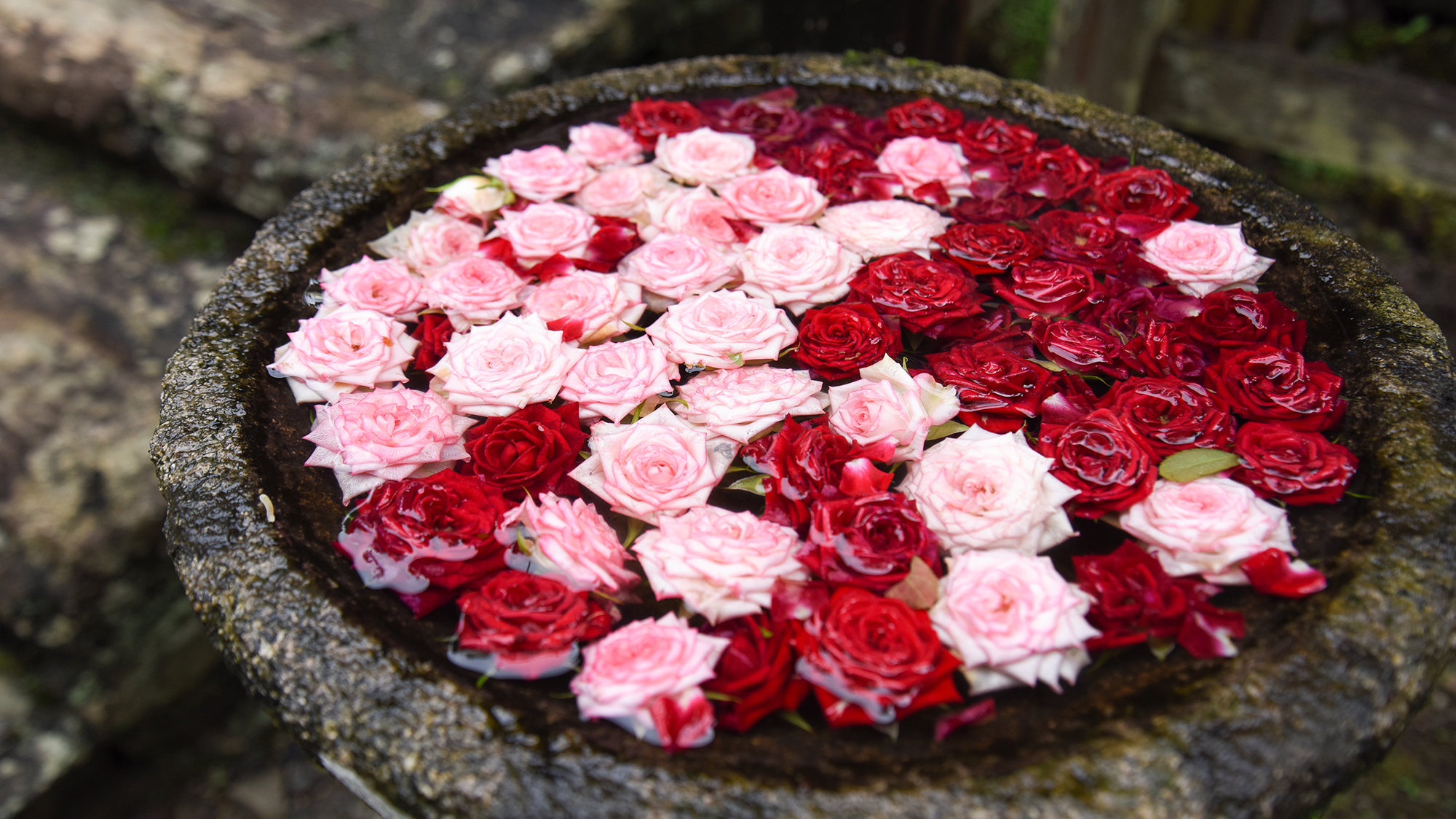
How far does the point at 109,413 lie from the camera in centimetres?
284

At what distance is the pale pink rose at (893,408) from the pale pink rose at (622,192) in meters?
0.76

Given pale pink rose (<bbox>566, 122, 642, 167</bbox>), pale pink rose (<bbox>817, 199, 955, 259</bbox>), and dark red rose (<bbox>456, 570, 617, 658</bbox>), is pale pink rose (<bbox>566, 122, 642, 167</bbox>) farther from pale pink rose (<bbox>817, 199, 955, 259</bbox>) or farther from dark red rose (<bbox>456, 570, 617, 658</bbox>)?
dark red rose (<bbox>456, 570, 617, 658</bbox>)

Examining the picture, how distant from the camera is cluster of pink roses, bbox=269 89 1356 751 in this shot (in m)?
1.31

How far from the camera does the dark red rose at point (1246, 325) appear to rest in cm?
174

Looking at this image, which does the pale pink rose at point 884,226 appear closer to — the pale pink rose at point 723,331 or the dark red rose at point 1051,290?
the dark red rose at point 1051,290

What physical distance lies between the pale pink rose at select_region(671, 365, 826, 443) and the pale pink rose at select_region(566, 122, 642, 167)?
88cm

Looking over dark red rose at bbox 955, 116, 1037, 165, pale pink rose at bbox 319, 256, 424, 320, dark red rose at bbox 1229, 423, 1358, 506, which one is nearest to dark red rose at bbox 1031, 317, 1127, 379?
dark red rose at bbox 1229, 423, 1358, 506

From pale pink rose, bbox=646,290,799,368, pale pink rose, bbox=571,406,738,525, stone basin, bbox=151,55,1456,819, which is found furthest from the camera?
pale pink rose, bbox=646,290,799,368

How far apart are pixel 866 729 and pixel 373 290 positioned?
1.32 metres

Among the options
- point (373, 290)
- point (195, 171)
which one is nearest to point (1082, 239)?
point (373, 290)

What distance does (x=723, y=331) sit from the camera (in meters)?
1.71

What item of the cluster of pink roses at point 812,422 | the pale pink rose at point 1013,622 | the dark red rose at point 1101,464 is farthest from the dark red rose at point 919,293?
the pale pink rose at point 1013,622

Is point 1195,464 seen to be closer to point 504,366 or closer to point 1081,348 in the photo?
point 1081,348

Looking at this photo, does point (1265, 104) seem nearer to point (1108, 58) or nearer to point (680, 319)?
point (1108, 58)
